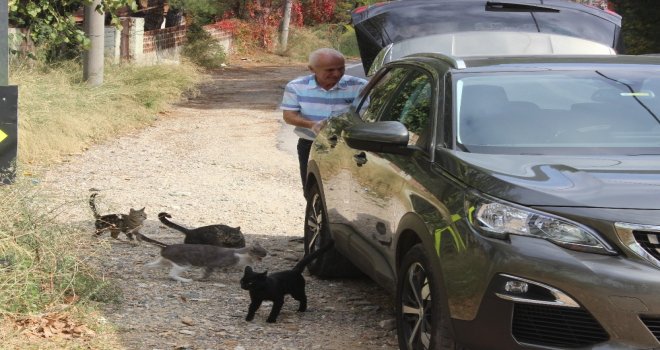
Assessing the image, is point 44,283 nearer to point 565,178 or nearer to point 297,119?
point 297,119

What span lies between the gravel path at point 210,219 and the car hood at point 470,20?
1.87 m

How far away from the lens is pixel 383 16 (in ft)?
36.5

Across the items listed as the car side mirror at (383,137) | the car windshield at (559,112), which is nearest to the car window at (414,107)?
the car side mirror at (383,137)

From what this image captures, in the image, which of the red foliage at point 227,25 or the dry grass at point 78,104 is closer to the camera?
the dry grass at point 78,104

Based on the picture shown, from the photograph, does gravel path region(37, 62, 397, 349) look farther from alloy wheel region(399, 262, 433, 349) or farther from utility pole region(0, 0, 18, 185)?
alloy wheel region(399, 262, 433, 349)

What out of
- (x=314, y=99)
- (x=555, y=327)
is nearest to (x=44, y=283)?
(x=314, y=99)

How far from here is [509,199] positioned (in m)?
4.72

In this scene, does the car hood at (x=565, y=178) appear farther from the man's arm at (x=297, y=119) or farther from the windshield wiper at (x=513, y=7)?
the windshield wiper at (x=513, y=7)

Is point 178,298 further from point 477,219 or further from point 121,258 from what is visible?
point 477,219

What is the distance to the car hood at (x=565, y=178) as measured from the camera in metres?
4.66

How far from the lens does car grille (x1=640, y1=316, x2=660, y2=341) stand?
14.6 feet

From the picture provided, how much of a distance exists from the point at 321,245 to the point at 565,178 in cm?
321

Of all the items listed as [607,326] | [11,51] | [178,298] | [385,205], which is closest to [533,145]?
[385,205]

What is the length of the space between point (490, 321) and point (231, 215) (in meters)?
6.21
